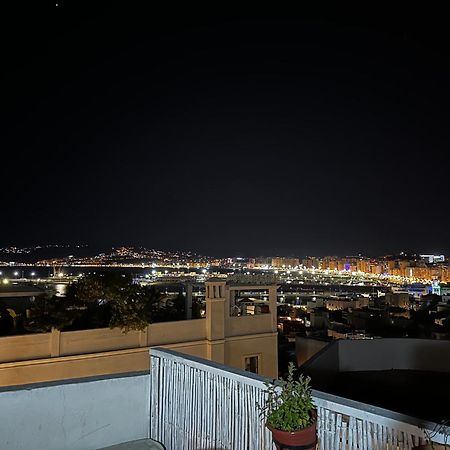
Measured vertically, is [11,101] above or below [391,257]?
above

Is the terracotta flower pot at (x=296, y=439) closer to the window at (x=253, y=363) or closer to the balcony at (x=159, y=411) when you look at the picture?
the balcony at (x=159, y=411)

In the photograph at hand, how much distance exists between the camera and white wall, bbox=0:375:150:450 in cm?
407

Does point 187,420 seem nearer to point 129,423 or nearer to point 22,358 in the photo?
point 129,423

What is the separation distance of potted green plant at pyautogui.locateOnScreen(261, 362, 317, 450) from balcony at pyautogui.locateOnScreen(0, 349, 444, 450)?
19 cm

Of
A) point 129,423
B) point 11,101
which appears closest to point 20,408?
point 129,423

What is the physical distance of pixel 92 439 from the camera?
4484mm

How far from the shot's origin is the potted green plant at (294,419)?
9.39 ft

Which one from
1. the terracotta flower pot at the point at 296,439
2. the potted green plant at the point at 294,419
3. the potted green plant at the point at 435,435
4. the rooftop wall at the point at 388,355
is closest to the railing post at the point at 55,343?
the rooftop wall at the point at 388,355

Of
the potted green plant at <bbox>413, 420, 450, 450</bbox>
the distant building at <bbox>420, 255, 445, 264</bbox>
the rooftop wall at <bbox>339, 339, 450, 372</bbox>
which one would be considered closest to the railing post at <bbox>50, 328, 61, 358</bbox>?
the rooftop wall at <bbox>339, 339, 450, 372</bbox>

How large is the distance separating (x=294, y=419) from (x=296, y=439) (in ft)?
0.39

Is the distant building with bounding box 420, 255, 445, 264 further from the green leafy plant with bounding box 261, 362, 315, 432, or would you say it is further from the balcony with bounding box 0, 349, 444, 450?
Answer: the green leafy plant with bounding box 261, 362, 315, 432

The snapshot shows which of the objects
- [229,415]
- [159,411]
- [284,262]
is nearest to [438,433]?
[229,415]

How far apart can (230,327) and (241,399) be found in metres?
8.88

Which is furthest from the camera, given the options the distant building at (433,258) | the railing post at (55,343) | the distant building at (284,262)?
the distant building at (284,262)
